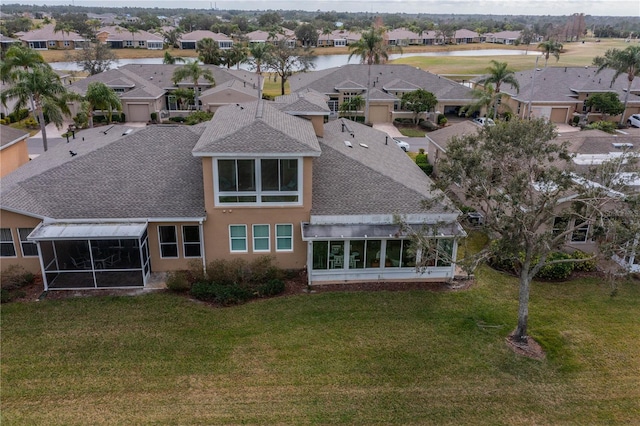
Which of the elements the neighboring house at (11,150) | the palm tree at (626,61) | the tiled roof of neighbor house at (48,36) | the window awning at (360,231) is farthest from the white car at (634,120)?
the tiled roof of neighbor house at (48,36)

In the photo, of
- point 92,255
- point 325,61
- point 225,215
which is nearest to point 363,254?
point 225,215

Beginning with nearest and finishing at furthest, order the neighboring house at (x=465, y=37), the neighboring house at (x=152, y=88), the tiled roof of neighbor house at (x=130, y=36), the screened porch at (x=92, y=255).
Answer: the screened porch at (x=92, y=255) < the neighboring house at (x=152, y=88) < the tiled roof of neighbor house at (x=130, y=36) < the neighboring house at (x=465, y=37)

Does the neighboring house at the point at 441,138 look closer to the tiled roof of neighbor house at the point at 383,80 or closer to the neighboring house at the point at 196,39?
the tiled roof of neighbor house at the point at 383,80

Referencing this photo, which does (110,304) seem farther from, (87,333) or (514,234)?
(514,234)

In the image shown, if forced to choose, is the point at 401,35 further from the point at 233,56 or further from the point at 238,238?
the point at 238,238

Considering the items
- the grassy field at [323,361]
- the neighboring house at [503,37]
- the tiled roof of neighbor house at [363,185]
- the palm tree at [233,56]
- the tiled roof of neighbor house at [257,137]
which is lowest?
the grassy field at [323,361]

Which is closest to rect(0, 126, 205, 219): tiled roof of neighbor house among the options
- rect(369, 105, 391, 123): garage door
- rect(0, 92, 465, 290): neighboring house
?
rect(0, 92, 465, 290): neighboring house
